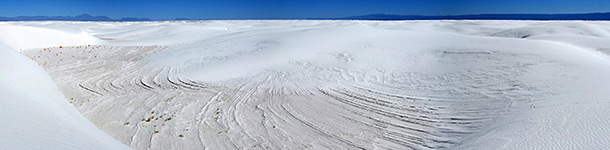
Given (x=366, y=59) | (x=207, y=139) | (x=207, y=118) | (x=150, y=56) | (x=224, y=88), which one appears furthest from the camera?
(x=150, y=56)

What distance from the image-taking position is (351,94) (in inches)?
335

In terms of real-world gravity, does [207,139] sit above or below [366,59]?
below

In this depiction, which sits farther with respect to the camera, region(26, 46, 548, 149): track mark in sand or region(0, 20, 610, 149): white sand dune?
region(26, 46, 548, 149): track mark in sand

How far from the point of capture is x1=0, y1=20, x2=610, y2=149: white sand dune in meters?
5.88

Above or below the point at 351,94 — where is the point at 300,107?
below

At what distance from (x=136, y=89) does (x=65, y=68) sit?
451 centimetres

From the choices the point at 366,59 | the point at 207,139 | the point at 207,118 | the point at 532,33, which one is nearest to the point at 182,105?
the point at 207,118

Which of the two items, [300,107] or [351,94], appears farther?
[351,94]

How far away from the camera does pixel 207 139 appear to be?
6051mm

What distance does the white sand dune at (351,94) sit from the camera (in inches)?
231

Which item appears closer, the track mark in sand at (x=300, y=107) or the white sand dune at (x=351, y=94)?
the white sand dune at (x=351, y=94)

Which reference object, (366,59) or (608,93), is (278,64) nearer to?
(366,59)

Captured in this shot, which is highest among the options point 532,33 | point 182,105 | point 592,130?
point 532,33

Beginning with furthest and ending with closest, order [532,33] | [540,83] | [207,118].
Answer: [532,33] → [540,83] → [207,118]
